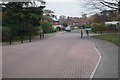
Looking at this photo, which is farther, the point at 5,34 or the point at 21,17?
the point at 21,17

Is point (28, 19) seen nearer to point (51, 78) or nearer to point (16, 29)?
point (16, 29)

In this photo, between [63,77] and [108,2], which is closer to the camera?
[63,77]

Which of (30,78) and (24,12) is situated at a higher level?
(24,12)

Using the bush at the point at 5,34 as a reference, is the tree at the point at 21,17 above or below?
above

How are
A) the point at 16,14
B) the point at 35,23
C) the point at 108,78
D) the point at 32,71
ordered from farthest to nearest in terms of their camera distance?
the point at 35,23, the point at 16,14, the point at 32,71, the point at 108,78

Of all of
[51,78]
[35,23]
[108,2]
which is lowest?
[51,78]

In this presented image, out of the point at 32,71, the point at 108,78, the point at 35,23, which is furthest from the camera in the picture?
the point at 35,23

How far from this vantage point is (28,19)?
47.3 meters

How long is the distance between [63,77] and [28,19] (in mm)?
37242

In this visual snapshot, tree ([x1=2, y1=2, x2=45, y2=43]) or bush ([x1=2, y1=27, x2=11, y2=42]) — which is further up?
tree ([x1=2, y1=2, x2=45, y2=43])

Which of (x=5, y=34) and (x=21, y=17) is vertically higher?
(x=21, y=17)

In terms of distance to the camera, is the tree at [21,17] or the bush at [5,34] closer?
the bush at [5,34]

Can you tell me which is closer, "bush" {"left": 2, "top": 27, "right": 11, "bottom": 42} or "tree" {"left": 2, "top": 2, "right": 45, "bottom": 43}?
"bush" {"left": 2, "top": 27, "right": 11, "bottom": 42}

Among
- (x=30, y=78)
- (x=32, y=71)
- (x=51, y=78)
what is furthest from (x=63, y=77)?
(x=32, y=71)
